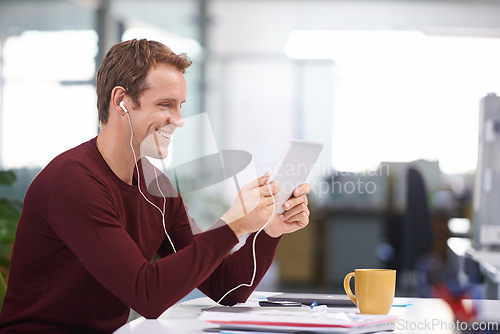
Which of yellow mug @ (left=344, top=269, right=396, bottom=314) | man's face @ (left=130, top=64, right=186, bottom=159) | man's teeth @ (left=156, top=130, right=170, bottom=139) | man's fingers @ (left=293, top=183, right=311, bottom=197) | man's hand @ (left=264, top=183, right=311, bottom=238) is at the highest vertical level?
man's face @ (left=130, top=64, right=186, bottom=159)

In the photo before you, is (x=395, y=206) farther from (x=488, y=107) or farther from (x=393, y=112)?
(x=488, y=107)

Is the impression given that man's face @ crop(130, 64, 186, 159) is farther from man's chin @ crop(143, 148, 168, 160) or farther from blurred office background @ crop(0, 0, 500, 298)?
blurred office background @ crop(0, 0, 500, 298)

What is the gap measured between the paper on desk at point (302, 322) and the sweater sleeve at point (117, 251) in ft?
0.51

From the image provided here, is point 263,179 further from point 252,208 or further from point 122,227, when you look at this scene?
point 122,227

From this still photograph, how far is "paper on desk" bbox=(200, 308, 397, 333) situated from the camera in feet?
3.22

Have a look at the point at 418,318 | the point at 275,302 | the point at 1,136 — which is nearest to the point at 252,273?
the point at 275,302

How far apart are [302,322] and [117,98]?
27.0 inches

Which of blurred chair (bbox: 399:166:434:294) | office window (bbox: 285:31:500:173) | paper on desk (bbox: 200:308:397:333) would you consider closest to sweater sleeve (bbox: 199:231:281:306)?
paper on desk (bbox: 200:308:397:333)

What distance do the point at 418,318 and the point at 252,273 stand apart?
421 millimetres

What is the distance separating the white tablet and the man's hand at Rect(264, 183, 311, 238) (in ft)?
0.08

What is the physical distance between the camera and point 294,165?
1.20 meters

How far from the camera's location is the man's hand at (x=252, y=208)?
1242mm

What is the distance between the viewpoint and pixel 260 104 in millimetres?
5719

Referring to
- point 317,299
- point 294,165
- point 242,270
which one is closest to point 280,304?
point 317,299
